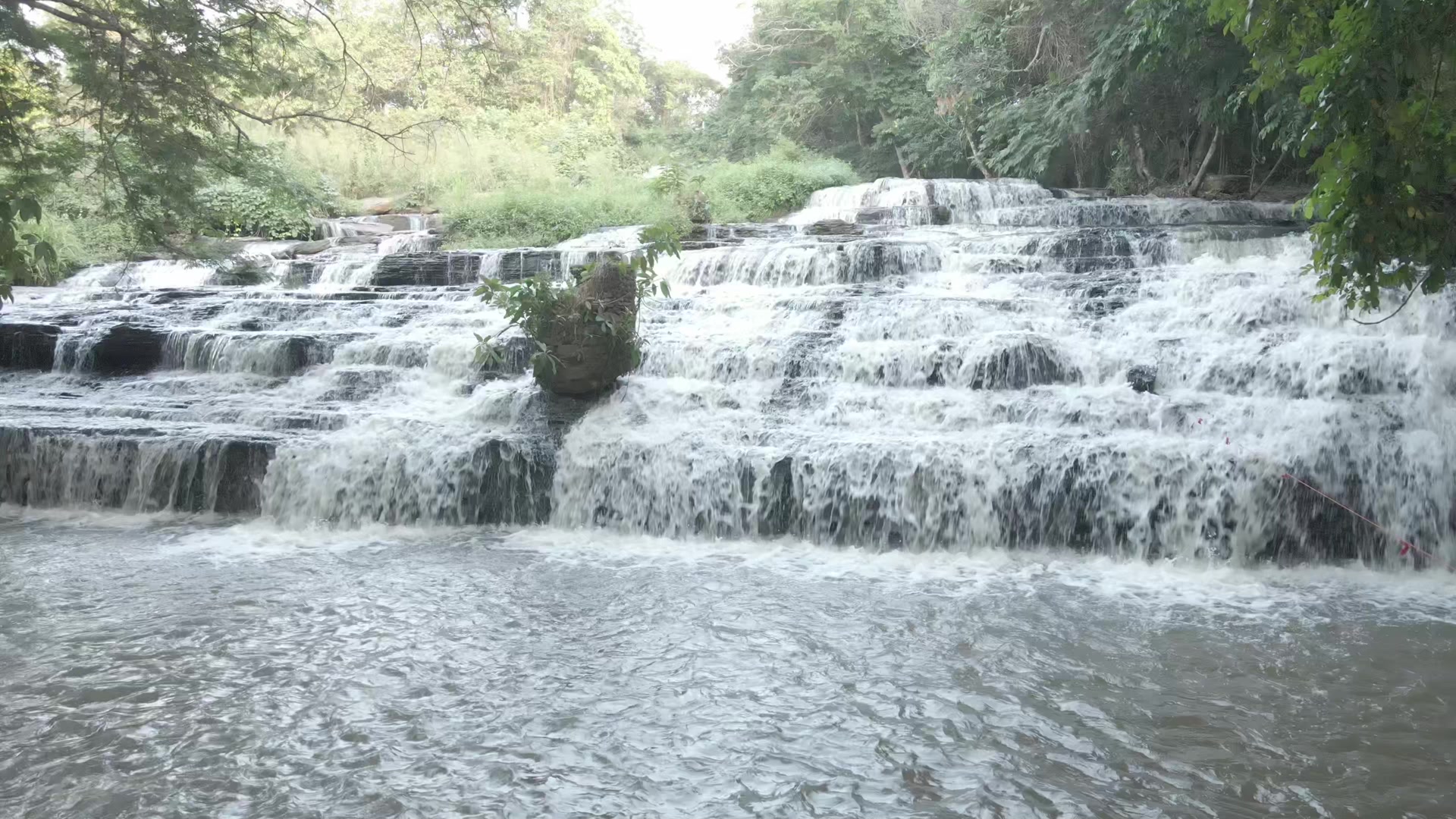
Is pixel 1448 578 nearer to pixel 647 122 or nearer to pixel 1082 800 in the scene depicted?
pixel 1082 800

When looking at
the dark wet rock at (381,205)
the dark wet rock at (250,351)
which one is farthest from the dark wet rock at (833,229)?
the dark wet rock at (381,205)

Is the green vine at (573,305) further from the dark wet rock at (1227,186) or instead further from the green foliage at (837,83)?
the green foliage at (837,83)

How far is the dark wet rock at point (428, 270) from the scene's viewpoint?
41.5ft

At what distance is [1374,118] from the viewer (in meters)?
4.21

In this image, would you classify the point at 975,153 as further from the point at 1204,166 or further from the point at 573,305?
the point at 573,305

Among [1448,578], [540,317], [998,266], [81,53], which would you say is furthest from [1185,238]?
[81,53]

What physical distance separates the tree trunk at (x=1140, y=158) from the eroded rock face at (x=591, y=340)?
11408 mm

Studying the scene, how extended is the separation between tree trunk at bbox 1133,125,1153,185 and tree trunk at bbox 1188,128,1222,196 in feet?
2.97

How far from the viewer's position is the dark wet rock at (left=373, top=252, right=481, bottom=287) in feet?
41.5

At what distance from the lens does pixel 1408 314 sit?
23.6 feet

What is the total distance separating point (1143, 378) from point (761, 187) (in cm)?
1177

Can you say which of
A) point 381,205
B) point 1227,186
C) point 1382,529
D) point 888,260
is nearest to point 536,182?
point 381,205

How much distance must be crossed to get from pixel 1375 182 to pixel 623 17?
35.3 metres

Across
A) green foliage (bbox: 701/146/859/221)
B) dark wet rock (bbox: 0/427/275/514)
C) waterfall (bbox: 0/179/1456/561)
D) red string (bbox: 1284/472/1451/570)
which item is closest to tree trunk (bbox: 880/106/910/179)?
green foliage (bbox: 701/146/859/221)
